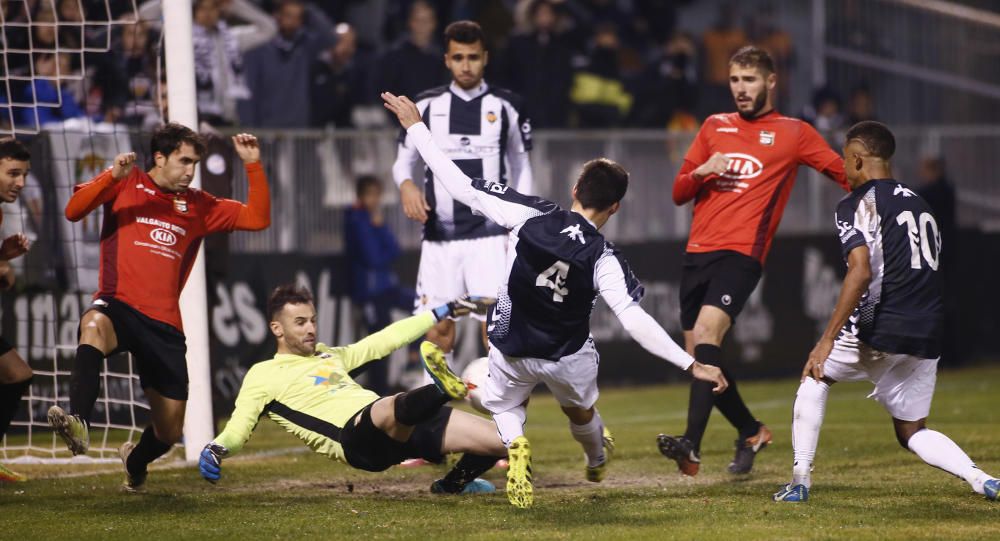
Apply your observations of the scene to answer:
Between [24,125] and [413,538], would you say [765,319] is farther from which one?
[413,538]

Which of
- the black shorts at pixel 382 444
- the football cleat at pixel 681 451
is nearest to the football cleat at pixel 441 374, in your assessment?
the black shorts at pixel 382 444

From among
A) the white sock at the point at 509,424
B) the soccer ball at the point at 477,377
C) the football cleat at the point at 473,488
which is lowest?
the football cleat at the point at 473,488

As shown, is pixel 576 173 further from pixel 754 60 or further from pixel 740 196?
pixel 754 60

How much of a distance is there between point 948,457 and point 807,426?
0.71 metres

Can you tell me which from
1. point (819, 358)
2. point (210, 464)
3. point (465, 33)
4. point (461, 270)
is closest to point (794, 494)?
point (819, 358)

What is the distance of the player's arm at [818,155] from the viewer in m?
8.56

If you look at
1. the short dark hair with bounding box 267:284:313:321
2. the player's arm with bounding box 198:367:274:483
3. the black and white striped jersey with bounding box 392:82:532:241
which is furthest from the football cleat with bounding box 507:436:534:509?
the black and white striped jersey with bounding box 392:82:532:241

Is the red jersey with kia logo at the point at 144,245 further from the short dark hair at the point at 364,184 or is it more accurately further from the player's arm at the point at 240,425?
the short dark hair at the point at 364,184

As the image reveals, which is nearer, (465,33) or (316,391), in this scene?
(316,391)

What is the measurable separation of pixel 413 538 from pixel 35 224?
19.5ft

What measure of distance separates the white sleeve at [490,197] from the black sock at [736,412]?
7.53 ft

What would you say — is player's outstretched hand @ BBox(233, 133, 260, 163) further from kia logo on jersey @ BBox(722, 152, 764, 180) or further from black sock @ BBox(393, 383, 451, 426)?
kia logo on jersey @ BBox(722, 152, 764, 180)

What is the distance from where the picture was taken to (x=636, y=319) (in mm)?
6496

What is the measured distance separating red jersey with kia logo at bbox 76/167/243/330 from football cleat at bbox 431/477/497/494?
5.77 feet
